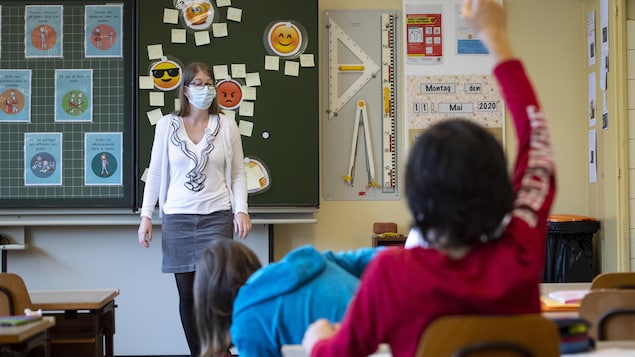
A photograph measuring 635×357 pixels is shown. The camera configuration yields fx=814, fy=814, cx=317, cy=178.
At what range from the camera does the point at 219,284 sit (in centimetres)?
221

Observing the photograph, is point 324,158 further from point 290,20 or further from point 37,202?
point 37,202

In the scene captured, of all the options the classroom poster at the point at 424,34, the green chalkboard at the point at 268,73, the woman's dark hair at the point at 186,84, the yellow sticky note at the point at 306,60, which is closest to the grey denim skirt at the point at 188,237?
the woman's dark hair at the point at 186,84

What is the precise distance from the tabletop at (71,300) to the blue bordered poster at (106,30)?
232 cm

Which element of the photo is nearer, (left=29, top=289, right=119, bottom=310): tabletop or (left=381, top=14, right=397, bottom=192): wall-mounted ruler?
(left=29, top=289, right=119, bottom=310): tabletop

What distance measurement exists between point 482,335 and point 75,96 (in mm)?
4400

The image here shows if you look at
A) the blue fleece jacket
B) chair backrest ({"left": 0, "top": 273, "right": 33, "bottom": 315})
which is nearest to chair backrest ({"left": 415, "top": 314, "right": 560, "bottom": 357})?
the blue fleece jacket

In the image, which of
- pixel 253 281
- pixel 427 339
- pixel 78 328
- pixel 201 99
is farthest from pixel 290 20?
pixel 427 339

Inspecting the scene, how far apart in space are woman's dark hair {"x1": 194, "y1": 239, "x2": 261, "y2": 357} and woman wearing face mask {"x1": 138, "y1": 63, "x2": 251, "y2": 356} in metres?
1.46

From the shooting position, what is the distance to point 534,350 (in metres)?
1.23

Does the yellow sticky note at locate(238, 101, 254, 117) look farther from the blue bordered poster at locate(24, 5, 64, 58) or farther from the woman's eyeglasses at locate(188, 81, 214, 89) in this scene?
the woman's eyeglasses at locate(188, 81, 214, 89)

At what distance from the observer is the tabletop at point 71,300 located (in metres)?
2.82

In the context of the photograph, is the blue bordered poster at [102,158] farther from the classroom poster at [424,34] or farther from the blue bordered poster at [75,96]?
the classroom poster at [424,34]

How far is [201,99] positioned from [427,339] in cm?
277

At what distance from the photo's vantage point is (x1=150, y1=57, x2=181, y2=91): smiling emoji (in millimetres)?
5125
